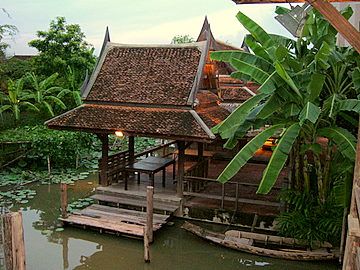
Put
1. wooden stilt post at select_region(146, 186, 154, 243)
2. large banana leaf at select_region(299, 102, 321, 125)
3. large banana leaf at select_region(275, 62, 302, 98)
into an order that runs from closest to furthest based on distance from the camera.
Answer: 1. large banana leaf at select_region(299, 102, 321, 125)
2. large banana leaf at select_region(275, 62, 302, 98)
3. wooden stilt post at select_region(146, 186, 154, 243)

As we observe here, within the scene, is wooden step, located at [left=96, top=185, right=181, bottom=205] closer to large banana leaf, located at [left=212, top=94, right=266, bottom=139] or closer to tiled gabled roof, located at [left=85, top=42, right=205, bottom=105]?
tiled gabled roof, located at [left=85, top=42, right=205, bottom=105]

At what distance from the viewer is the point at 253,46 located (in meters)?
6.69

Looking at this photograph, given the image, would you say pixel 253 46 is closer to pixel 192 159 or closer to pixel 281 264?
pixel 281 264

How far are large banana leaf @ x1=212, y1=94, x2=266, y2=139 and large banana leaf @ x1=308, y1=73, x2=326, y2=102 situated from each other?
742mm

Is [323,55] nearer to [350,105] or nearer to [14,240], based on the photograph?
[350,105]

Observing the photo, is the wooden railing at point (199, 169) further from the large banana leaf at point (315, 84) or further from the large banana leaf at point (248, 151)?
the large banana leaf at point (315, 84)

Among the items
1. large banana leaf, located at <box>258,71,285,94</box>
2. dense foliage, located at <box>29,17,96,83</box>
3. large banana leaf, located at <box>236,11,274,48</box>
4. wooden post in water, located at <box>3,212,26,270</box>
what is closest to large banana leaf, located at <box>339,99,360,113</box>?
large banana leaf, located at <box>258,71,285,94</box>

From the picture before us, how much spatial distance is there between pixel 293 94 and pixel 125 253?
14.3 ft

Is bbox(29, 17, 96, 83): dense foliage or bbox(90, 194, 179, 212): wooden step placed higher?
bbox(29, 17, 96, 83): dense foliage

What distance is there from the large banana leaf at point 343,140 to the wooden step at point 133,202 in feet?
13.1

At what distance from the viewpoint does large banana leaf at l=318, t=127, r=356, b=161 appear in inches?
222

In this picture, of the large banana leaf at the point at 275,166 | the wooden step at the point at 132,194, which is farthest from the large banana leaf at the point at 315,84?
the wooden step at the point at 132,194

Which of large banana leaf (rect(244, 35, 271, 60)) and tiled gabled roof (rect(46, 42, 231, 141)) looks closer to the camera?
large banana leaf (rect(244, 35, 271, 60))

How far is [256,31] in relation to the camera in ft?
22.2
